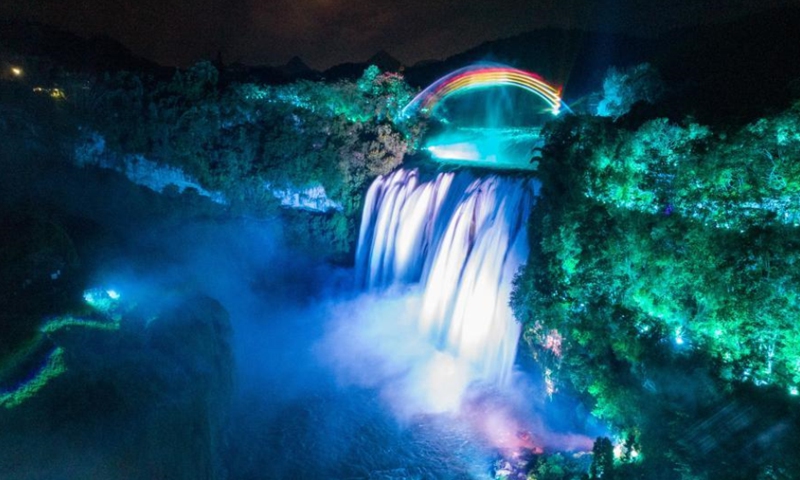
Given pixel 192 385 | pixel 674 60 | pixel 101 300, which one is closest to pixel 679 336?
pixel 192 385

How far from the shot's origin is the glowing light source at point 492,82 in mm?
28781

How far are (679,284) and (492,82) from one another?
3193 cm

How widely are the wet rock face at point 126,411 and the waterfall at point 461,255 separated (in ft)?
24.1

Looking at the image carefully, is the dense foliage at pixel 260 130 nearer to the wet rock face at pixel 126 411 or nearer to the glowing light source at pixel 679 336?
the wet rock face at pixel 126 411

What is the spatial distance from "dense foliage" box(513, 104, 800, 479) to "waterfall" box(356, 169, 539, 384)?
3.17 metres

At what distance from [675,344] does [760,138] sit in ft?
11.4

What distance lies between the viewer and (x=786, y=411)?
6273 mm

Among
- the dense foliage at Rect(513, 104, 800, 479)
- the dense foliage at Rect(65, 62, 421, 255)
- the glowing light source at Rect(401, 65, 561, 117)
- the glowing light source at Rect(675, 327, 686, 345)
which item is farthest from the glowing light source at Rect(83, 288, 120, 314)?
the glowing light source at Rect(401, 65, 561, 117)

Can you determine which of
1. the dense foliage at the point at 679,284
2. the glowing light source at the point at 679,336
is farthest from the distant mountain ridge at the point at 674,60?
the glowing light source at the point at 679,336

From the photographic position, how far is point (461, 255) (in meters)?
14.6

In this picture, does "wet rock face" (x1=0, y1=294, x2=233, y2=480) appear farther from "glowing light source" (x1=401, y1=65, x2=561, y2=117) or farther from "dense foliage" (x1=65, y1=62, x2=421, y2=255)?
"glowing light source" (x1=401, y1=65, x2=561, y2=117)

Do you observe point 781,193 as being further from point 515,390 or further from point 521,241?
point 515,390

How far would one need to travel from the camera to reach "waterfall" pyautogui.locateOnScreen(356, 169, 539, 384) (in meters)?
12.6

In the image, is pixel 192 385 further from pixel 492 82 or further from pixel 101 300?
pixel 492 82
